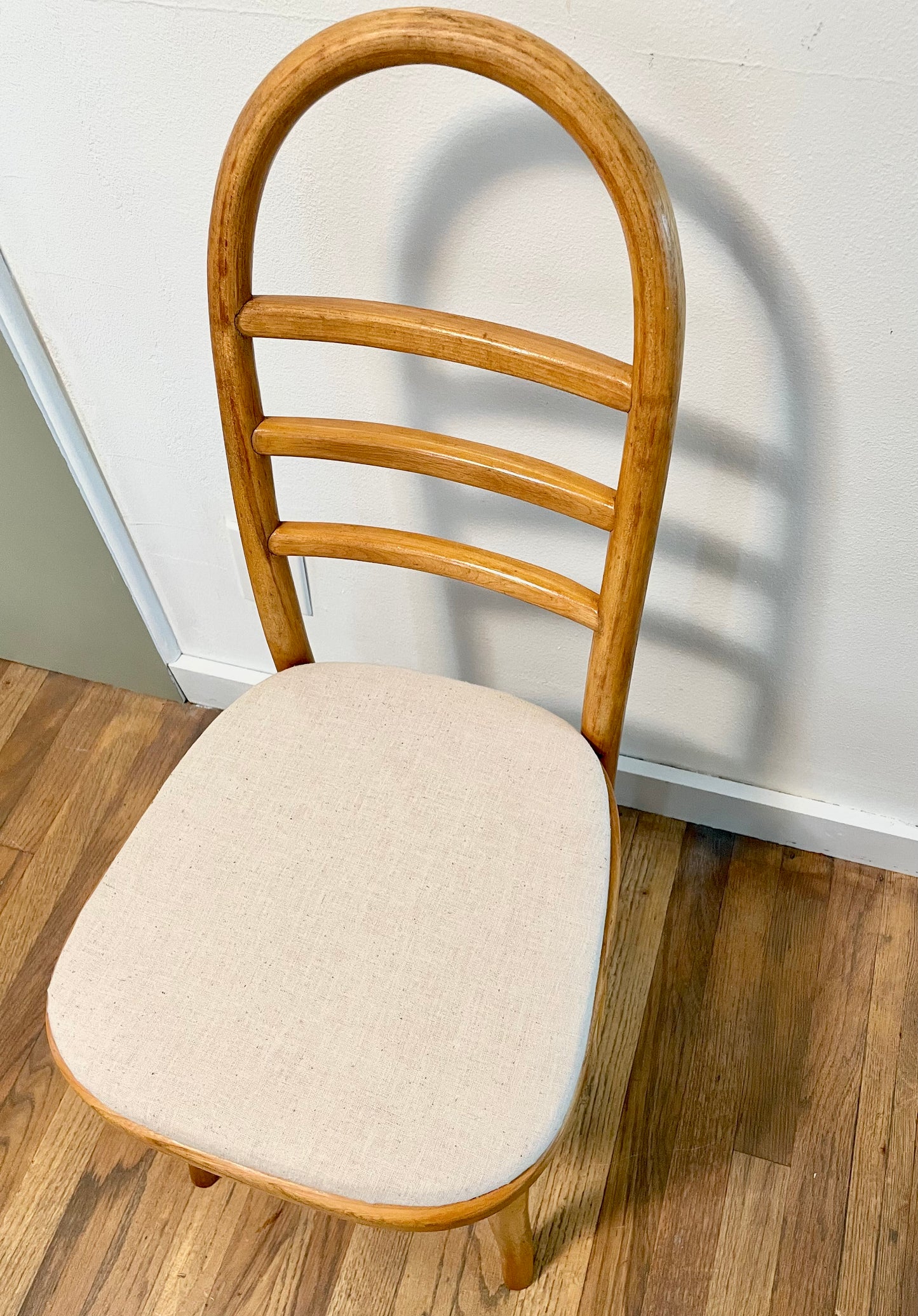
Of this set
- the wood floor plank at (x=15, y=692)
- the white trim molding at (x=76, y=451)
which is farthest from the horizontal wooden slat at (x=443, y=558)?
the wood floor plank at (x=15, y=692)

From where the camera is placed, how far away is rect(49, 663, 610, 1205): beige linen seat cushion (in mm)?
671

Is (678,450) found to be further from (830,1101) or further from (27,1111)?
(27,1111)

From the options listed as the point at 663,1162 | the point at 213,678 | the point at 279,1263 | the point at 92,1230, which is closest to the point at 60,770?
the point at 213,678

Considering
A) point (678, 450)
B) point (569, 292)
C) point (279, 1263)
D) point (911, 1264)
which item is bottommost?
point (911, 1264)

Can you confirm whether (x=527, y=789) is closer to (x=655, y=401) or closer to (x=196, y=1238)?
(x=655, y=401)

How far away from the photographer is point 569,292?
0.77 meters

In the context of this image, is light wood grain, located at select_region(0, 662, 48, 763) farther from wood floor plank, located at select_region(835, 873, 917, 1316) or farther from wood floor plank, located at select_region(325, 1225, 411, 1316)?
wood floor plank, located at select_region(835, 873, 917, 1316)

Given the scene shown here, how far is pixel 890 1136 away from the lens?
105cm

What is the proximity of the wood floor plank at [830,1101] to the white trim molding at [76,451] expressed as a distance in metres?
0.91

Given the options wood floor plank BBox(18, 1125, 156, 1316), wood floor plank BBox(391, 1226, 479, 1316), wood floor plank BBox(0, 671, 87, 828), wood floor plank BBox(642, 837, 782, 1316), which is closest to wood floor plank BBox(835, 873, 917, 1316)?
wood floor plank BBox(642, 837, 782, 1316)

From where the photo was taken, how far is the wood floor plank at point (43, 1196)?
102 centimetres

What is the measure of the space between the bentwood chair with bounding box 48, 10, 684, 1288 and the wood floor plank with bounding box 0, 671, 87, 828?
650 mm

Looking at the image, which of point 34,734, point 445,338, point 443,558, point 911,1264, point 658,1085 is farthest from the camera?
point 34,734

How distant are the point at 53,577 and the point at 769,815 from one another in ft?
3.07
